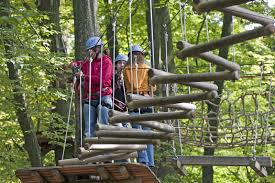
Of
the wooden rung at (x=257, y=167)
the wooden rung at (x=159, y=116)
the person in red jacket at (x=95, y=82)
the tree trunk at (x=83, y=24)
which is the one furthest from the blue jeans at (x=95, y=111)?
the wooden rung at (x=159, y=116)

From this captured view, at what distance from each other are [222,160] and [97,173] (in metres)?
1.25

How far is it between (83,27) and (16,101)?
9.48ft

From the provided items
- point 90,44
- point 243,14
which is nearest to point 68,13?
point 90,44

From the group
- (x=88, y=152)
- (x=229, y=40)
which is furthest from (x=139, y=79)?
(x=229, y=40)

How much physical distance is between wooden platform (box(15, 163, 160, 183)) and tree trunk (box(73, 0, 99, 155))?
2.06 ft

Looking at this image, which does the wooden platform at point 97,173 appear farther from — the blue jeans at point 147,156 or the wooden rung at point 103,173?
the blue jeans at point 147,156

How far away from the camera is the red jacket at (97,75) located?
6938 millimetres

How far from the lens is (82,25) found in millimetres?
8516

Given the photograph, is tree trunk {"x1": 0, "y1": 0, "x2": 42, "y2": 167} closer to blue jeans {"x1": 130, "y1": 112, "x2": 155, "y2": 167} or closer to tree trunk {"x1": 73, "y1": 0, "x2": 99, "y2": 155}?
tree trunk {"x1": 73, "y1": 0, "x2": 99, "y2": 155}

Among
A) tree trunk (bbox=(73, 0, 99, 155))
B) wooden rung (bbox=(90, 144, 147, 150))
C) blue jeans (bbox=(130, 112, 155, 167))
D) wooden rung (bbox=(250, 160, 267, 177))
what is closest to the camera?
wooden rung (bbox=(90, 144, 147, 150))

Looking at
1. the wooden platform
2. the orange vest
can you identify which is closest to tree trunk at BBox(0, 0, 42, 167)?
the wooden platform

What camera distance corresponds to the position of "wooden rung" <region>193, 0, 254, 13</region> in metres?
3.73

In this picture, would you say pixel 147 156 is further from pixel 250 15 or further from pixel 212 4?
pixel 212 4

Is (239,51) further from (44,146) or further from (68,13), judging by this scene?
(44,146)
